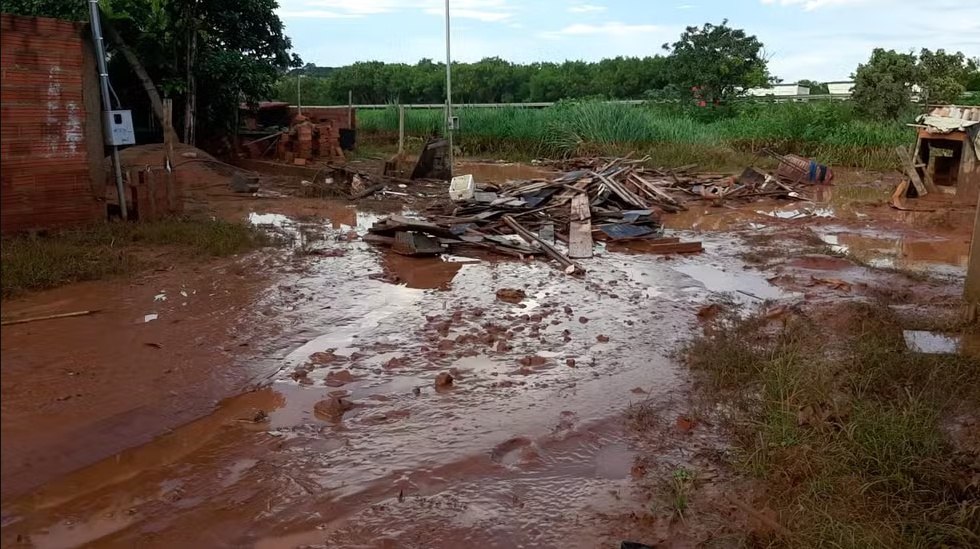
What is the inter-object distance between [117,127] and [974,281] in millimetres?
9392

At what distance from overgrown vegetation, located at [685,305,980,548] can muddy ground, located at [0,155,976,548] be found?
32 cm

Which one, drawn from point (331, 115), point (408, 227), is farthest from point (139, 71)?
point (408, 227)

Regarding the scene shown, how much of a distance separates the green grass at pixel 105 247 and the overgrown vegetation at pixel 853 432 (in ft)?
18.8

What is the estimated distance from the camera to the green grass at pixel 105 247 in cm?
713

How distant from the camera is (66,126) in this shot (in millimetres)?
8875

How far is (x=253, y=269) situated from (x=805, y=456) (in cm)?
623

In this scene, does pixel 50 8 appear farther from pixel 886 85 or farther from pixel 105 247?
pixel 886 85

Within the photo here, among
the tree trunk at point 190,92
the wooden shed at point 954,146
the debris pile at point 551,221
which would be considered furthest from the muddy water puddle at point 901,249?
the tree trunk at point 190,92

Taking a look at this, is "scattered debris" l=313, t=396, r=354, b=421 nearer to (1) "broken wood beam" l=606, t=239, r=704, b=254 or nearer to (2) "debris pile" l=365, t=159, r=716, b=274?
(2) "debris pile" l=365, t=159, r=716, b=274

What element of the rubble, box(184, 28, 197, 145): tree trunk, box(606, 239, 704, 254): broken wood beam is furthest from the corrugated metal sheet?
box(184, 28, 197, 145): tree trunk

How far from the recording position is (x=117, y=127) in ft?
29.9

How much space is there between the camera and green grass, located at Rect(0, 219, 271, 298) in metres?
7.13

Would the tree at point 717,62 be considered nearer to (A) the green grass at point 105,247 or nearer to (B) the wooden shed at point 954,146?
(B) the wooden shed at point 954,146

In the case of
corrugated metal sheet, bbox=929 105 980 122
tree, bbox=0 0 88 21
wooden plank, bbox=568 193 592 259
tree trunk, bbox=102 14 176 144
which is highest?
tree, bbox=0 0 88 21
